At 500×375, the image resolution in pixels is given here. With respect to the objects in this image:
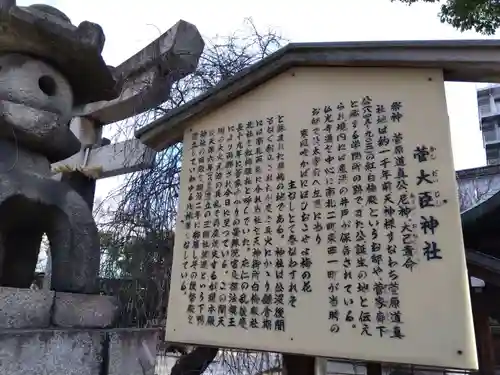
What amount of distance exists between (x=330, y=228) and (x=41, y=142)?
207 centimetres

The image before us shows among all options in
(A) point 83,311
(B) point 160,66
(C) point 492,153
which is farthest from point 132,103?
(C) point 492,153

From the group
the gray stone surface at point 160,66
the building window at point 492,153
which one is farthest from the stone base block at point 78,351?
the building window at point 492,153

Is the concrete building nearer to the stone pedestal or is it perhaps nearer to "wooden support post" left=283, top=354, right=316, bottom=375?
"wooden support post" left=283, top=354, right=316, bottom=375

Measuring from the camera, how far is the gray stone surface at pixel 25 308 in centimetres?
221

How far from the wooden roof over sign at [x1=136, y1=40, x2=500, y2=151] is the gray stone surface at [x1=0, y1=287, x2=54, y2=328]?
4.57ft

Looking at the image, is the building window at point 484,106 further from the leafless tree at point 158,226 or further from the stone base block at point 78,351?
the stone base block at point 78,351

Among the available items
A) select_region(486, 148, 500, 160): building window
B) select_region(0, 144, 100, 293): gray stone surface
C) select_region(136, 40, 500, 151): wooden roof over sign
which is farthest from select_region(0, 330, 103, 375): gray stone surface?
select_region(486, 148, 500, 160): building window

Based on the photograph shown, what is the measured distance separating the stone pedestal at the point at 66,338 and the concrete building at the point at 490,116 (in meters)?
33.7

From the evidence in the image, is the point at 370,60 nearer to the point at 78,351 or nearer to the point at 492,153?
the point at 78,351

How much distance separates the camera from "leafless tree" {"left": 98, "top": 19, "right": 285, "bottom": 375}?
3.67m

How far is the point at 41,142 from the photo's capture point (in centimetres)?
273

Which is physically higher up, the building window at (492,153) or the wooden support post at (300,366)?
the building window at (492,153)

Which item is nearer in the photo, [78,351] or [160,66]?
[78,351]

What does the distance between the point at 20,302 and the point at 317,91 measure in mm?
2081
